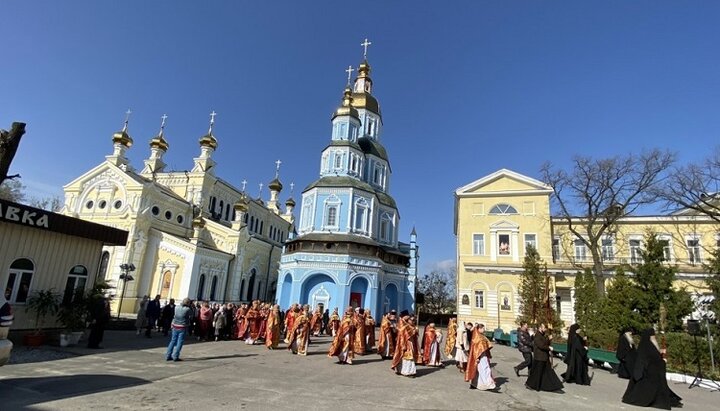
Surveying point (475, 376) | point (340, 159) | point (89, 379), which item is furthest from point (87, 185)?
point (475, 376)

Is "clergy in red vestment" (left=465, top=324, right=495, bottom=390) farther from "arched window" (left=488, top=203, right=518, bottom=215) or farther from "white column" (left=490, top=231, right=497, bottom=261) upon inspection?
"arched window" (left=488, top=203, right=518, bottom=215)

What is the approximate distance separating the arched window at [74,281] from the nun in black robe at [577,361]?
1547 cm

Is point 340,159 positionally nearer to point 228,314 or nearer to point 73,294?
point 228,314

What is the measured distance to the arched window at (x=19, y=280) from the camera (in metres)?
11.5

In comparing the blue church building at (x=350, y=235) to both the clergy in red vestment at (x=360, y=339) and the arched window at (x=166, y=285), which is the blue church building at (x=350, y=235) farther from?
the clergy in red vestment at (x=360, y=339)

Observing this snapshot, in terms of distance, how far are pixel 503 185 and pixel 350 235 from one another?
12.5 m

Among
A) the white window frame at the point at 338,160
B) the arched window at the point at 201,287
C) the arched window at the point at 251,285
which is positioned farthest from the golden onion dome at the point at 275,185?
the arched window at the point at 201,287

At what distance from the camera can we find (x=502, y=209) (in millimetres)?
29688

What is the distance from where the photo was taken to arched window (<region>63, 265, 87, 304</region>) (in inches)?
504

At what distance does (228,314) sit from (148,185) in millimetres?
18816

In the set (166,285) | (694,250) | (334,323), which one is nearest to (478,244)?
(334,323)

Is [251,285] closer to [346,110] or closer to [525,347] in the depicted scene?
[346,110]

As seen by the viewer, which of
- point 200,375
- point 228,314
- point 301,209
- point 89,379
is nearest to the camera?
point 89,379

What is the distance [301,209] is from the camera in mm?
33219
